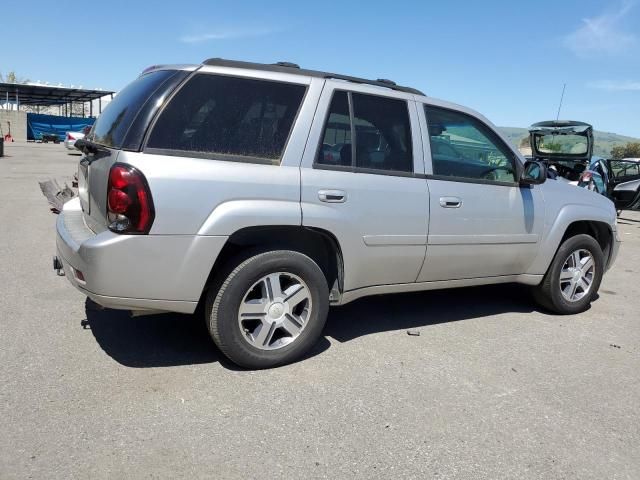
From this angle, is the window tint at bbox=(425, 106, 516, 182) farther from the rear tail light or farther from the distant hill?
the rear tail light

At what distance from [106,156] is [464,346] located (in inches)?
114

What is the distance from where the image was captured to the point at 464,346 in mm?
4164

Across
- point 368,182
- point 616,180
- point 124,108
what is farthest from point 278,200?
point 616,180

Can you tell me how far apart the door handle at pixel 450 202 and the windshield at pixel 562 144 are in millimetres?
10193

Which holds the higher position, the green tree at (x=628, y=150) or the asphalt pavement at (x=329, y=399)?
the green tree at (x=628, y=150)

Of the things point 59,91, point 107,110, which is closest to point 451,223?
point 107,110

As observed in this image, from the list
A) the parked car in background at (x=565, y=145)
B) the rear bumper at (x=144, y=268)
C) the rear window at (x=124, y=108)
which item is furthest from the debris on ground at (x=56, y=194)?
the parked car in background at (x=565, y=145)

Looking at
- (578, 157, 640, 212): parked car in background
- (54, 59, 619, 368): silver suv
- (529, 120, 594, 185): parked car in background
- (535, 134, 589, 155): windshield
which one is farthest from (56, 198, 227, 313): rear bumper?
(535, 134, 589, 155): windshield

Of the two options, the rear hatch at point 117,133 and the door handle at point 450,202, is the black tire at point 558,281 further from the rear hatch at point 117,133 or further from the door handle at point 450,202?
the rear hatch at point 117,133

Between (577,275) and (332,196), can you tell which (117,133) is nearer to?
(332,196)

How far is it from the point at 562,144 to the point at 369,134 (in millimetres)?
11084

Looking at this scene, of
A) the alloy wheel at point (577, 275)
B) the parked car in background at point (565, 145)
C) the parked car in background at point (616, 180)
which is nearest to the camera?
the alloy wheel at point (577, 275)

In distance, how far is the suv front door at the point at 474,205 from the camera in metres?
4.09

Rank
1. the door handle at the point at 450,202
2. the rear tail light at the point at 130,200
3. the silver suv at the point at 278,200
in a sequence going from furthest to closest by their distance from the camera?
the door handle at the point at 450,202, the silver suv at the point at 278,200, the rear tail light at the point at 130,200
